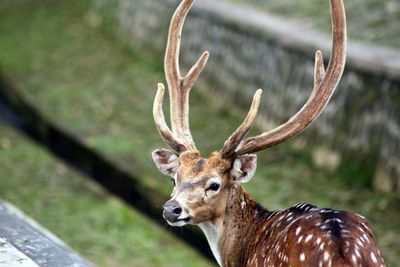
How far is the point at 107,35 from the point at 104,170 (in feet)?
11.8

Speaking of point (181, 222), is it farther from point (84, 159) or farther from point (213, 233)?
point (84, 159)

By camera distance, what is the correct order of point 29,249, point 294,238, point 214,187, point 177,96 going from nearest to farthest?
1. point 294,238
2. point 214,187
3. point 29,249
4. point 177,96

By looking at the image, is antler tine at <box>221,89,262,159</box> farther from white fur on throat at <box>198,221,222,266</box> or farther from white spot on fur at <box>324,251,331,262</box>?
white spot on fur at <box>324,251,331,262</box>

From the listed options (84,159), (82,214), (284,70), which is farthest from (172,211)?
(84,159)

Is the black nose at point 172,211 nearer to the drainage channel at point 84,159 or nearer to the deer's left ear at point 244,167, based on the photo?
the deer's left ear at point 244,167

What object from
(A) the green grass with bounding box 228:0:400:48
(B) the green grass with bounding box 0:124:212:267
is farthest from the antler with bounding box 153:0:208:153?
(A) the green grass with bounding box 228:0:400:48

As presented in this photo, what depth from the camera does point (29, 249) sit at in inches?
205

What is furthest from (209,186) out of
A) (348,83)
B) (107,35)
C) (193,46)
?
(107,35)

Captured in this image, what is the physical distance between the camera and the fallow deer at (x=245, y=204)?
183 inches

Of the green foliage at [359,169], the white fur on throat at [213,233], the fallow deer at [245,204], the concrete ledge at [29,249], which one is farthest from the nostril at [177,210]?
the green foliage at [359,169]

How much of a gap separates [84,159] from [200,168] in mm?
4484

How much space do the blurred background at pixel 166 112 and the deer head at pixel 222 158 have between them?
1942 mm

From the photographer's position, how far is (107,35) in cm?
1238

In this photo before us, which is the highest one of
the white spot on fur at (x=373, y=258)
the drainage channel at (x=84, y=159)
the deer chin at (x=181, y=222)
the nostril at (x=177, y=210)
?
the white spot on fur at (x=373, y=258)
